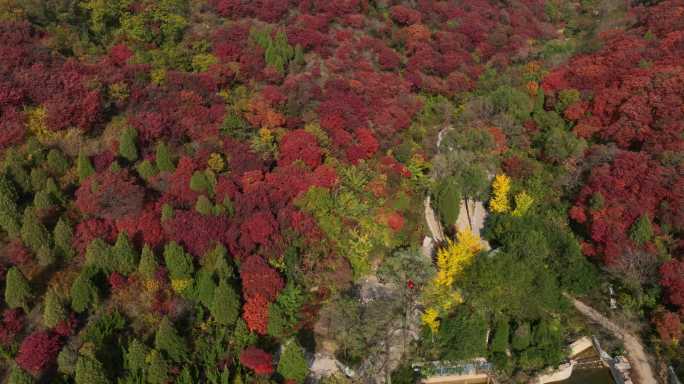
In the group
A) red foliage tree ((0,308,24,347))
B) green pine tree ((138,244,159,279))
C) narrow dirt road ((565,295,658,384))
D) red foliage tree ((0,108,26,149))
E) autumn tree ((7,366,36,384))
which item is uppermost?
red foliage tree ((0,108,26,149))

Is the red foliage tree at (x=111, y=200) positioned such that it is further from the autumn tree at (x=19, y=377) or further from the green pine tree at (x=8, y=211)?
the autumn tree at (x=19, y=377)

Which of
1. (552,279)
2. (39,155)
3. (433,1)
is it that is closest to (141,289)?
(39,155)

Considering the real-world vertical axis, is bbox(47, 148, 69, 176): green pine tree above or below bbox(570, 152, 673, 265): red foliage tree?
above

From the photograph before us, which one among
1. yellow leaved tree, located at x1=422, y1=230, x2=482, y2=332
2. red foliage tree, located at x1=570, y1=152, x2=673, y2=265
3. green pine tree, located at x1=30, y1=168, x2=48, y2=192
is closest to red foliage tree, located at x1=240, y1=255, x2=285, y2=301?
yellow leaved tree, located at x1=422, y1=230, x2=482, y2=332

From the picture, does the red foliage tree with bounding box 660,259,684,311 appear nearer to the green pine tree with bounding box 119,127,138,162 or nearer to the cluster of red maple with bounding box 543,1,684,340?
the cluster of red maple with bounding box 543,1,684,340

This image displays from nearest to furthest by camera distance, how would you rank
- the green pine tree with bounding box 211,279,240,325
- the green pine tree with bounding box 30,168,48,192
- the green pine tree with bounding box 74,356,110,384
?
the green pine tree with bounding box 74,356,110,384
the green pine tree with bounding box 211,279,240,325
the green pine tree with bounding box 30,168,48,192

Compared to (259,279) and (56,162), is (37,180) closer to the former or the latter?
(56,162)

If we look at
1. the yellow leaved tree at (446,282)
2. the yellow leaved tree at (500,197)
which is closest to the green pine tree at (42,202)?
the yellow leaved tree at (446,282)
